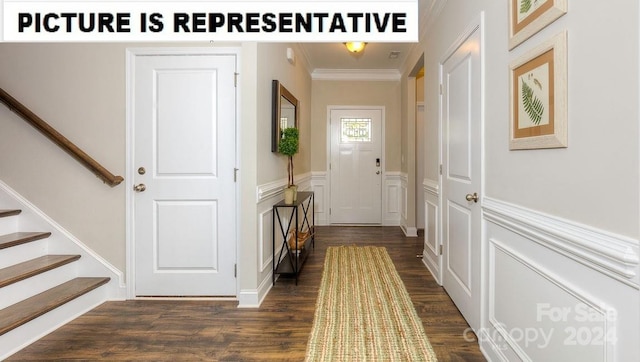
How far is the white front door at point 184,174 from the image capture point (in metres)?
2.59

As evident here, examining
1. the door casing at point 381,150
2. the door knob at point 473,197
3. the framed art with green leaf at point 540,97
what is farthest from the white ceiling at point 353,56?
the framed art with green leaf at point 540,97

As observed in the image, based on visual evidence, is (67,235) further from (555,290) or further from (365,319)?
(555,290)

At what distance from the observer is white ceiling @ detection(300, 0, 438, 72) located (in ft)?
14.4

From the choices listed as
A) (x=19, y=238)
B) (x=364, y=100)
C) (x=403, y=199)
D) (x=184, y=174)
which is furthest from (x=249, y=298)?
(x=364, y=100)

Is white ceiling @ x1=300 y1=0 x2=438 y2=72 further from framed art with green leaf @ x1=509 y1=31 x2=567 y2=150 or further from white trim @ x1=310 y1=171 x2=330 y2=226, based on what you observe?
framed art with green leaf @ x1=509 y1=31 x2=567 y2=150

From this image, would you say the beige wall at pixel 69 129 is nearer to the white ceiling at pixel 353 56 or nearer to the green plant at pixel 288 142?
the green plant at pixel 288 142

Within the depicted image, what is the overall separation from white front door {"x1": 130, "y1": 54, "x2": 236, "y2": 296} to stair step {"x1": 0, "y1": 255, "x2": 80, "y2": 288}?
50 cm

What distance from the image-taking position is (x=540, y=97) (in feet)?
4.39

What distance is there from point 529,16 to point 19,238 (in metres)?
3.40

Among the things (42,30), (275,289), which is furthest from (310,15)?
(275,289)

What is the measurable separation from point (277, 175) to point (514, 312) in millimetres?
2233

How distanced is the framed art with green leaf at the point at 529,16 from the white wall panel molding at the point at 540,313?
0.97 metres

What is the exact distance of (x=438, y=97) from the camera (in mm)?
3014

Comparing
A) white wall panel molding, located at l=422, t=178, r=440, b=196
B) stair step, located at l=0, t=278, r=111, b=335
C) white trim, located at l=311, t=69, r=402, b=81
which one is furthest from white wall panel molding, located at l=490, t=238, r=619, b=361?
white trim, located at l=311, t=69, r=402, b=81
